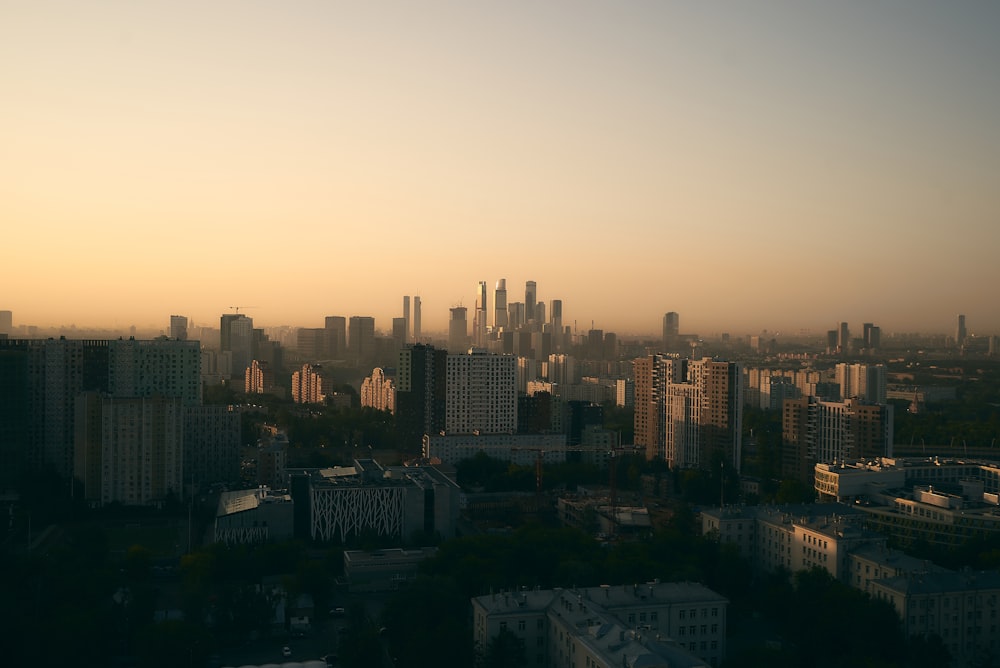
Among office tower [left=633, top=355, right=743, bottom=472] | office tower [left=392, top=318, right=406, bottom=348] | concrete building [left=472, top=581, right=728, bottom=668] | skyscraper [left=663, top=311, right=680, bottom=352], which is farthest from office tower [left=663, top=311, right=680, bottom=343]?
concrete building [left=472, top=581, right=728, bottom=668]

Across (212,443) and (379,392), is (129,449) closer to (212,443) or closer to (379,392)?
(212,443)

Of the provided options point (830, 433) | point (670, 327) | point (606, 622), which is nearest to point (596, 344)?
point (670, 327)

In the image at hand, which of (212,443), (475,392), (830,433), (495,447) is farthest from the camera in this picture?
(475,392)

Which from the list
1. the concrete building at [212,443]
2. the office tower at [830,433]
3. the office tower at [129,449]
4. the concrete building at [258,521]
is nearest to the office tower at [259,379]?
the concrete building at [212,443]

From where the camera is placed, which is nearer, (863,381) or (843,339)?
(863,381)

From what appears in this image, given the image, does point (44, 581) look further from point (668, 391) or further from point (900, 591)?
point (668, 391)

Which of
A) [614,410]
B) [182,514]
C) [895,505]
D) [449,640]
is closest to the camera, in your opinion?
[449,640]

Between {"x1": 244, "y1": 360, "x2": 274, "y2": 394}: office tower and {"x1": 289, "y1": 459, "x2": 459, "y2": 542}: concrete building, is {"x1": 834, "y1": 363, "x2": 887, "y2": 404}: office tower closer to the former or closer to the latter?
{"x1": 289, "y1": 459, "x2": 459, "y2": 542}: concrete building

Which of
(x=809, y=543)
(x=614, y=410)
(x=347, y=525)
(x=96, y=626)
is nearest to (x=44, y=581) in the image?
(x=96, y=626)
